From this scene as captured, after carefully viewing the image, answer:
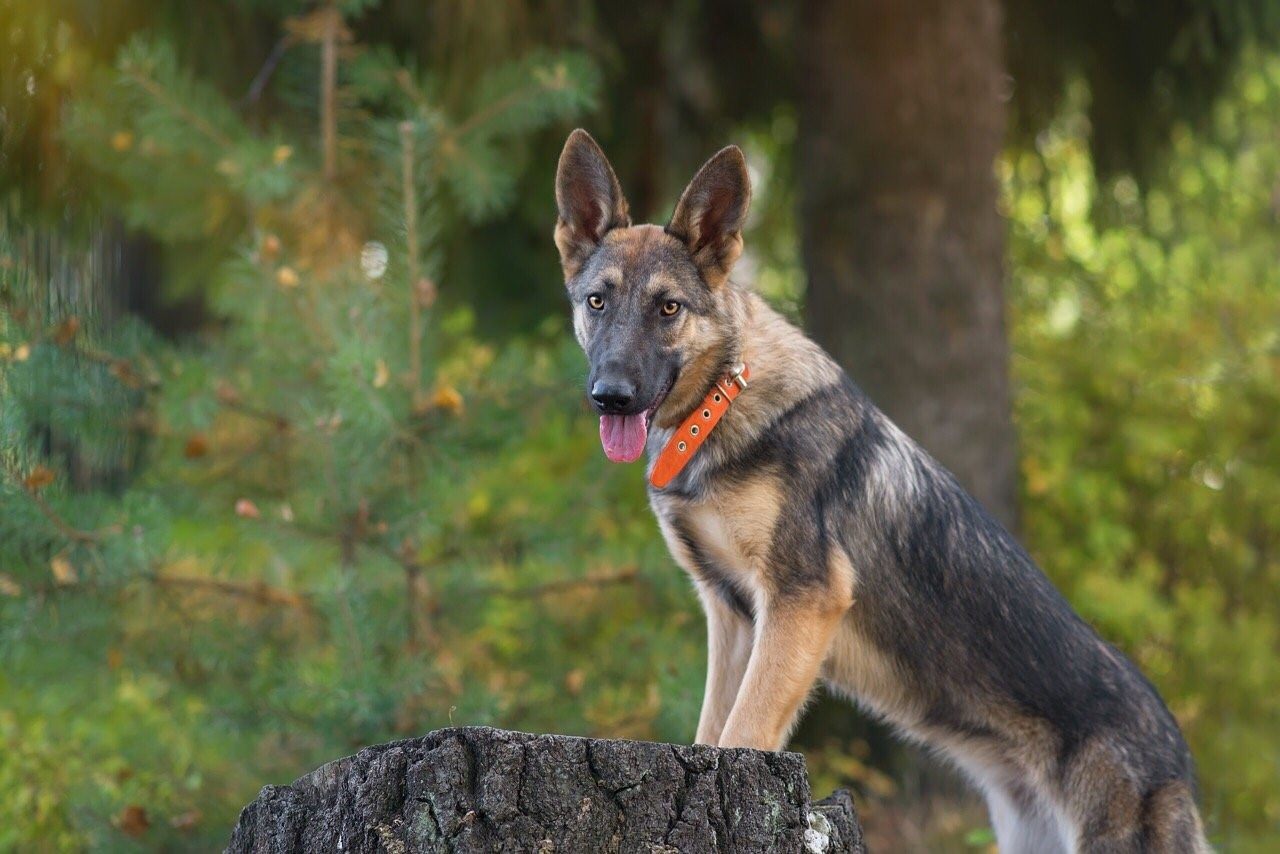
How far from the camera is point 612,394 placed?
392 cm

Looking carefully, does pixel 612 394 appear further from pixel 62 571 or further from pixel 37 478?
pixel 62 571

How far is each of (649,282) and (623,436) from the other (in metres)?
0.51

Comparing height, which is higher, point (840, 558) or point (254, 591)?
point (840, 558)

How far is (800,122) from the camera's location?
336 inches

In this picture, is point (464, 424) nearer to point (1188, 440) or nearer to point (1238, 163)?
point (1188, 440)

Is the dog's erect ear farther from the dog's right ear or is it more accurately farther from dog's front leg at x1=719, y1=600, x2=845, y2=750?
dog's front leg at x1=719, y1=600, x2=845, y2=750

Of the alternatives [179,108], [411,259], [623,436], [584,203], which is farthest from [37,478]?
[623,436]

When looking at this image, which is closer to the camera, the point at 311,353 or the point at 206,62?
the point at 311,353

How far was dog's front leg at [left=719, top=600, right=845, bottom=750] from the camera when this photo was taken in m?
3.94

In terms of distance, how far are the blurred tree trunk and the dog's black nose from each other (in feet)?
14.0

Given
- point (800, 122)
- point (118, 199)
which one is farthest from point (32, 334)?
point (800, 122)

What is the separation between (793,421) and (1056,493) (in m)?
5.76

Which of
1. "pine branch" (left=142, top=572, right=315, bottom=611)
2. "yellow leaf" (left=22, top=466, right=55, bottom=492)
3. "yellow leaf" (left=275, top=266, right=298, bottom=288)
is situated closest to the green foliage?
"pine branch" (left=142, top=572, right=315, bottom=611)

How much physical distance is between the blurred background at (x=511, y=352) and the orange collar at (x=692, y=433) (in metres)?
1.99
